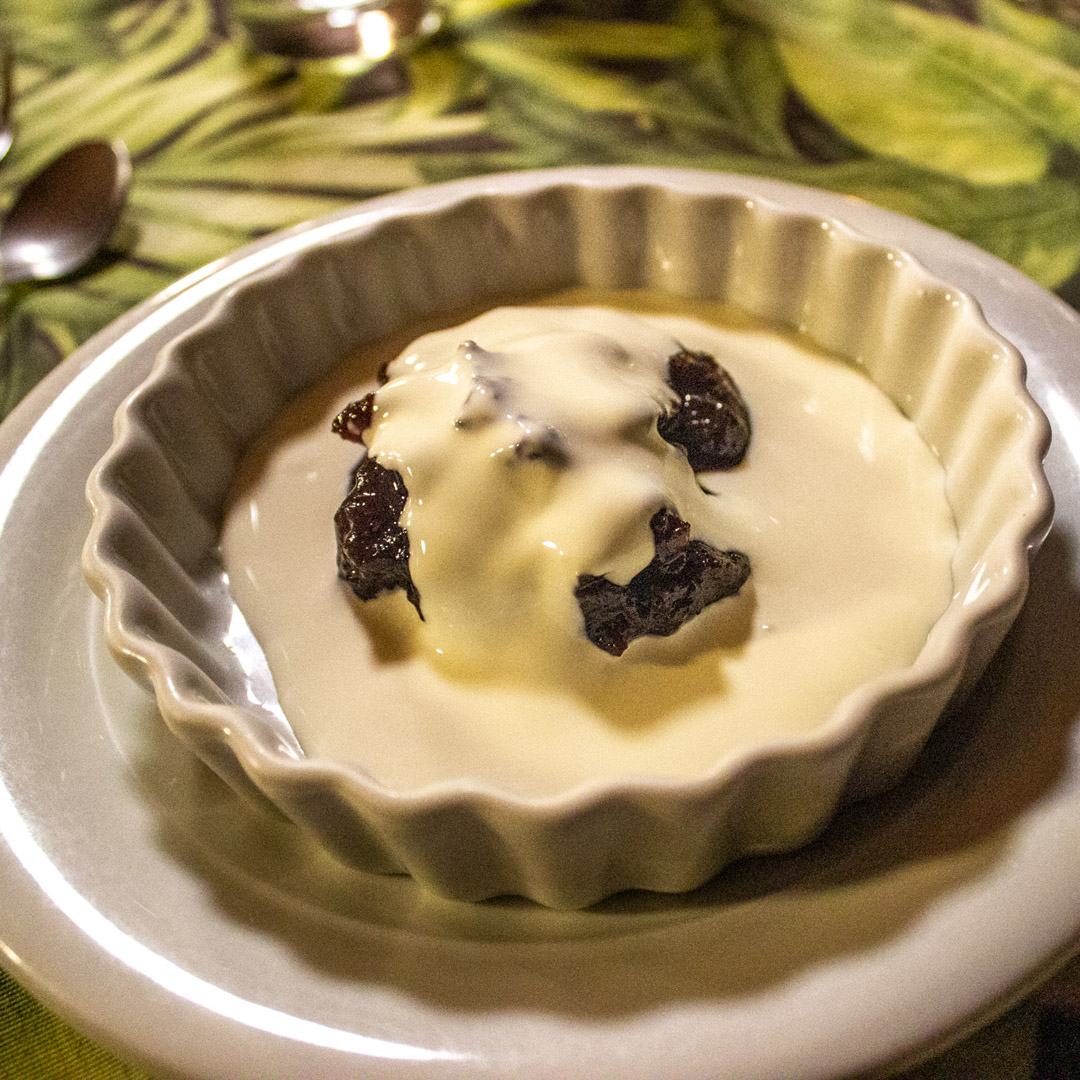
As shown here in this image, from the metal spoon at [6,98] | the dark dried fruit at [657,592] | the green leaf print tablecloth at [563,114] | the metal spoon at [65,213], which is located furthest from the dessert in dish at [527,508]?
the metal spoon at [6,98]

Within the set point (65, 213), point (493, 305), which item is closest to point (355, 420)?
point (493, 305)

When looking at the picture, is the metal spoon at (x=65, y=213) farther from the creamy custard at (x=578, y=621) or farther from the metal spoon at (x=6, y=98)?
the creamy custard at (x=578, y=621)

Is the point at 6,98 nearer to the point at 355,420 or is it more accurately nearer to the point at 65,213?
the point at 65,213

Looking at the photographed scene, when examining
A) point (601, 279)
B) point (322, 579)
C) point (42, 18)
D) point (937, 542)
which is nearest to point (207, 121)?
point (42, 18)

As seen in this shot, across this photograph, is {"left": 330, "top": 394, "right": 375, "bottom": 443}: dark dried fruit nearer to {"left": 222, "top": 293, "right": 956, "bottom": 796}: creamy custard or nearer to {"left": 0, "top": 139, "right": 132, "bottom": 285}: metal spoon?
{"left": 222, "top": 293, "right": 956, "bottom": 796}: creamy custard

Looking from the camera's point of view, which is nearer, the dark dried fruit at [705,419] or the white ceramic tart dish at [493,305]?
the white ceramic tart dish at [493,305]

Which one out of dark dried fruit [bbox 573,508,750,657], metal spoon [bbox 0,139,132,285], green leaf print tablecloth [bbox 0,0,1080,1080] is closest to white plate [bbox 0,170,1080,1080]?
dark dried fruit [bbox 573,508,750,657]
